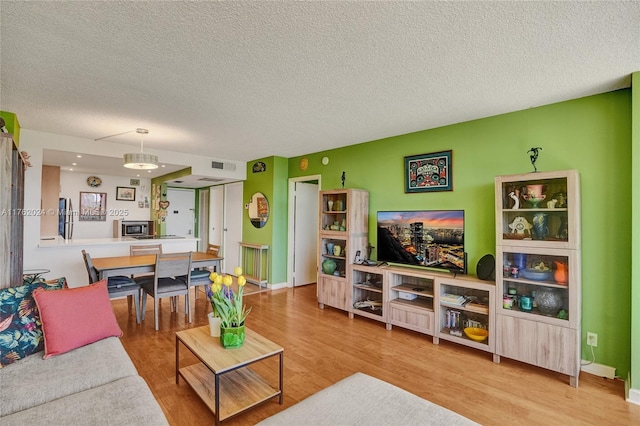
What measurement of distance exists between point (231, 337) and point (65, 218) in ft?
Result: 21.1

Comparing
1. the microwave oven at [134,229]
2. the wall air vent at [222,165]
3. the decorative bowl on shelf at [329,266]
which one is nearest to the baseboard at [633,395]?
the decorative bowl on shelf at [329,266]

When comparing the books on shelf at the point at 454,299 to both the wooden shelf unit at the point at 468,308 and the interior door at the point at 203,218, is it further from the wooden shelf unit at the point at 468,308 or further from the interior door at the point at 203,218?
the interior door at the point at 203,218

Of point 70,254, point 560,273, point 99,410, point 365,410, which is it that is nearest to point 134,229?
point 70,254

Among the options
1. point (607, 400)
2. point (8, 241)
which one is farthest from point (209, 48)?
point (607, 400)

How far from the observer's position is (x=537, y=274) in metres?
2.78

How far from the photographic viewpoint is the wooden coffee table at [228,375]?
6.29ft

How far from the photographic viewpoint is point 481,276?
313 cm

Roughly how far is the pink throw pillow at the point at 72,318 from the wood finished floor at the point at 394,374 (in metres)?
0.65

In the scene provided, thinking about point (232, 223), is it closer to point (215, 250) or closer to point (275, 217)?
point (275, 217)

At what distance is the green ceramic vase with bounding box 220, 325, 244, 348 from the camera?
6.89ft

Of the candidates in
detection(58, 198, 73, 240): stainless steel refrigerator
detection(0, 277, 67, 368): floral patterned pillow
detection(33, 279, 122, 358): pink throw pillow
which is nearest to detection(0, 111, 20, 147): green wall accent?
detection(0, 277, 67, 368): floral patterned pillow

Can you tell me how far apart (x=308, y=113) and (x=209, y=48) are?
1425 mm

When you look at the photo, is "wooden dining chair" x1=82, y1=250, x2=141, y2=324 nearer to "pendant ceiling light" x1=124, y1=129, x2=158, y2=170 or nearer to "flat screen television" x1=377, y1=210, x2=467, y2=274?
"pendant ceiling light" x1=124, y1=129, x2=158, y2=170

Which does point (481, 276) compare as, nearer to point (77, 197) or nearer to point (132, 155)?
point (132, 155)
